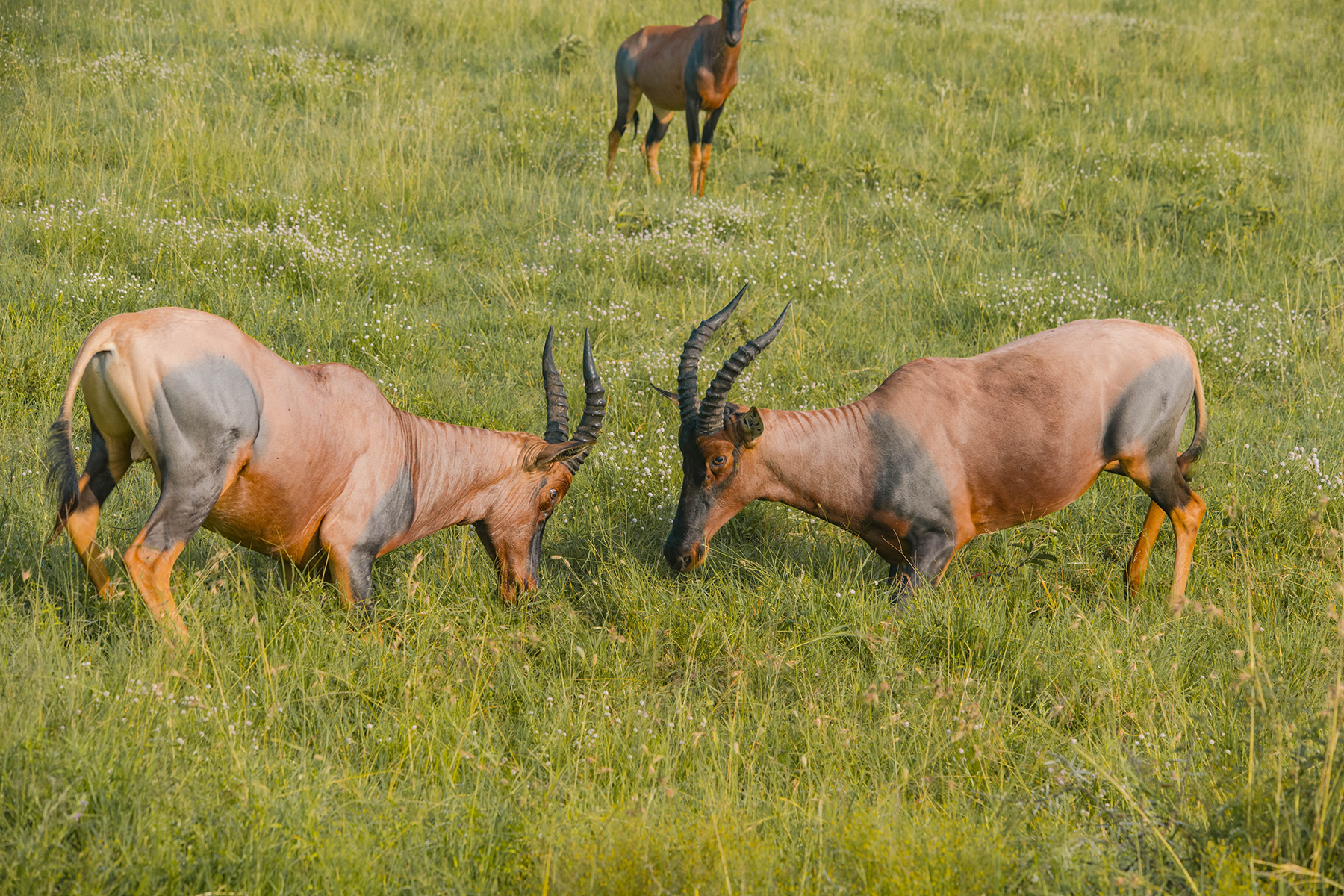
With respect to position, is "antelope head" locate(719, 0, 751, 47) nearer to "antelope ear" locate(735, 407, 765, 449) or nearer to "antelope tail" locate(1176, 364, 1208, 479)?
"antelope tail" locate(1176, 364, 1208, 479)

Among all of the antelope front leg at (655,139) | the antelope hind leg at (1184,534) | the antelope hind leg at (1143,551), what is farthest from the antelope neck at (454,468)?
the antelope front leg at (655,139)

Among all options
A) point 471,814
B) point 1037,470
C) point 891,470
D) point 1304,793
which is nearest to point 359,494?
point 471,814

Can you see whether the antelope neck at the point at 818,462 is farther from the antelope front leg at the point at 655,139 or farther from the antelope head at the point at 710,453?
the antelope front leg at the point at 655,139

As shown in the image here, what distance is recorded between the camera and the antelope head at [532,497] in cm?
546

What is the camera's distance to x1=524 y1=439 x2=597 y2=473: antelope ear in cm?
543

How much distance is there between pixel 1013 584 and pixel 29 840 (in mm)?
4414

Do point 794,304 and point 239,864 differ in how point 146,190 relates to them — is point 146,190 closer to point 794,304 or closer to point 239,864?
point 794,304

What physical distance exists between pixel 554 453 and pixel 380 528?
94cm

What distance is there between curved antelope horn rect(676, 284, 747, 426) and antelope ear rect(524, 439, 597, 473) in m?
0.54

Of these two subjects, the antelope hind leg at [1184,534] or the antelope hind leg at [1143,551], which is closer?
the antelope hind leg at [1184,534]

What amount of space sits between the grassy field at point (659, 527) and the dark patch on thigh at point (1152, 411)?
0.70 meters

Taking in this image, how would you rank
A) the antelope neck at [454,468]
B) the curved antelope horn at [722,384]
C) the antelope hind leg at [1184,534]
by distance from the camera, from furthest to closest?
the antelope hind leg at [1184,534] → the antelope neck at [454,468] → the curved antelope horn at [722,384]

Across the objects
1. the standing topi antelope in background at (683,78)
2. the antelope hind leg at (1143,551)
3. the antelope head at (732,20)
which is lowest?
the antelope hind leg at (1143,551)

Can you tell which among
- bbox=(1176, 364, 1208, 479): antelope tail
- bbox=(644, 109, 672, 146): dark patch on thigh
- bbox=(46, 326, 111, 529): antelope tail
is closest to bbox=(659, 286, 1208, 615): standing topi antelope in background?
bbox=(1176, 364, 1208, 479): antelope tail
